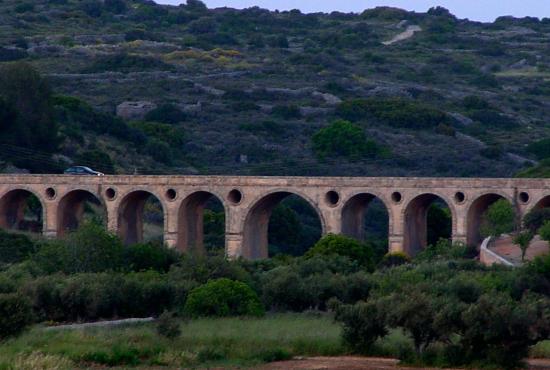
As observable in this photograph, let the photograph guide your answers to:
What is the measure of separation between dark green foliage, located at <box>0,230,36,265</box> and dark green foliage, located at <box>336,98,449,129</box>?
133ft

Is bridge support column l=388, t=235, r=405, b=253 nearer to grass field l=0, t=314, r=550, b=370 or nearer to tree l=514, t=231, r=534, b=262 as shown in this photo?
tree l=514, t=231, r=534, b=262

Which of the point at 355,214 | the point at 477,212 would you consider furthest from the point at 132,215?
the point at 477,212

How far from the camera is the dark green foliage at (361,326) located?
35.7 m

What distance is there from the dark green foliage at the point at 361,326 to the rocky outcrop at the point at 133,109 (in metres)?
63.0

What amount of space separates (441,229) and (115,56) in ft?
164

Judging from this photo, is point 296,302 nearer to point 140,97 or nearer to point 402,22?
point 140,97

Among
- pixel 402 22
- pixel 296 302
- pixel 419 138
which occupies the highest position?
pixel 402 22

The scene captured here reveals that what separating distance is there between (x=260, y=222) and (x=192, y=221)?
3.03 metres

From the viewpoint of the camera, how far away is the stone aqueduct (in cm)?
6038

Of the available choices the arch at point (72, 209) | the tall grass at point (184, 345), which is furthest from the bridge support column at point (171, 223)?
the tall grass at point (184, 345)

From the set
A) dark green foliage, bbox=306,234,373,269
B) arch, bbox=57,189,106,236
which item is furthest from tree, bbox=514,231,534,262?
arch, bbox=57,189,106,236

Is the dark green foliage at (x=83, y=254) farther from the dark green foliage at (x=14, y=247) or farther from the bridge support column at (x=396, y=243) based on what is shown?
the bridge support column at (x=396, y=243)

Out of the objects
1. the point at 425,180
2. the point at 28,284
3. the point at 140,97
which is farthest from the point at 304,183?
the point at 140,97

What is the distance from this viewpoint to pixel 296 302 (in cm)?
4472
